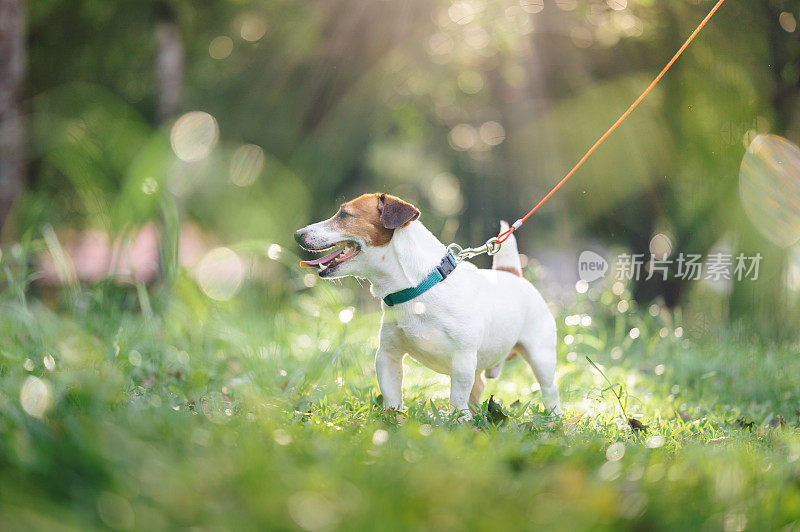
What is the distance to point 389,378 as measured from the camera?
10.5 feet

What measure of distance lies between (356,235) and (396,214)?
0.70 feet

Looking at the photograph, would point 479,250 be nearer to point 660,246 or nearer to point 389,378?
point 389,378

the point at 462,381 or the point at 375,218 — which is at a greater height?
the point at 375,218

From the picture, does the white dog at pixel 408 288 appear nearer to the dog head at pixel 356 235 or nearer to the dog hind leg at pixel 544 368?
the dog head at pixel 356 235

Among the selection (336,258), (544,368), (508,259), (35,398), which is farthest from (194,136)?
(35,398)

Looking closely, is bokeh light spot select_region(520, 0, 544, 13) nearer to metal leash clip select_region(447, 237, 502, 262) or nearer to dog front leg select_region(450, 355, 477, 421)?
metal leash clip select_region(447, 237, 502, 262)

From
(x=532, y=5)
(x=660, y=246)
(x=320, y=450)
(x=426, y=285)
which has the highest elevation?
(x=532, y=5)

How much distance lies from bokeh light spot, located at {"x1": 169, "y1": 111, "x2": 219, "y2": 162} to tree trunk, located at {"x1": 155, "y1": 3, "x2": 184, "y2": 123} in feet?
0.61

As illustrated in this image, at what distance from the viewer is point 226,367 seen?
4.08 m

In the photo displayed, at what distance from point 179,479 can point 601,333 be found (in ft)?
15.5

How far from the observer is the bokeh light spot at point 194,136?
6.18 metres

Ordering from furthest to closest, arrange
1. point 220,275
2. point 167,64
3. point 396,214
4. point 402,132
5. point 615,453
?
point 402,132, point 167,64, point 220,275, point 396,214, point 615,453

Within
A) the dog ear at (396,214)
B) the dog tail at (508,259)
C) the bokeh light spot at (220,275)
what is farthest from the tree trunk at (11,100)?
the dog tail at (508,259)

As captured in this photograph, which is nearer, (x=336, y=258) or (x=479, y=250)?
(x=336, y=258)
